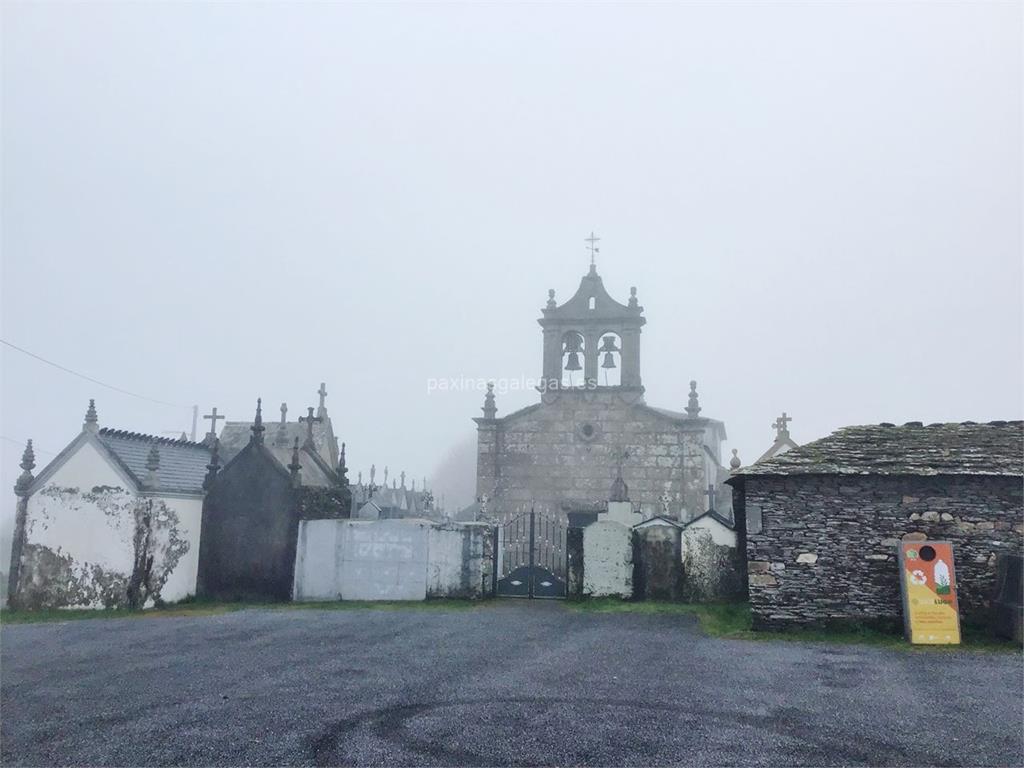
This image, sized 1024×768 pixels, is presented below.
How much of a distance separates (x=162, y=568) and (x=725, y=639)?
40.5 ft

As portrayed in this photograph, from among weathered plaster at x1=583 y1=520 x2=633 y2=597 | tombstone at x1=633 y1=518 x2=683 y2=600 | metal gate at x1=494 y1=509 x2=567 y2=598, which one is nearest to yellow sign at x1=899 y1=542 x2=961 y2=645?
tombstone at x1=633 y1=518 x2=683 y2=600

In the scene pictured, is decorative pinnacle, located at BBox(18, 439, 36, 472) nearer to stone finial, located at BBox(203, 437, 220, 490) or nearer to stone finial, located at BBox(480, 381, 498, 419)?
stone finial, located at BBox(203, 437, 220, 490)

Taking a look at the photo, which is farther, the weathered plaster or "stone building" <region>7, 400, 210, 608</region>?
the weathered plaster

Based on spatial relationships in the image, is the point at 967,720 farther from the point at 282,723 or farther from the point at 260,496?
the point at 260,496

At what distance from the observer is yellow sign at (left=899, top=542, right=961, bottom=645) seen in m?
11.5

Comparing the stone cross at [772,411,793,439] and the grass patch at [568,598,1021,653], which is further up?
the stone cross at [772,411,793,439]

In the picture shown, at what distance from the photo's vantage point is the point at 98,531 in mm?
16953

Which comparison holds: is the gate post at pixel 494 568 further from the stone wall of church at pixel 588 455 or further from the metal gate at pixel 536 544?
the stone wall of church at pixel 588 455

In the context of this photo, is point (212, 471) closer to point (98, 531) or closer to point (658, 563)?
point (98, 531)

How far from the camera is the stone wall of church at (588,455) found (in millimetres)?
25938

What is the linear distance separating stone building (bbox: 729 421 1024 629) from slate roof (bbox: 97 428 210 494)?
12983mm

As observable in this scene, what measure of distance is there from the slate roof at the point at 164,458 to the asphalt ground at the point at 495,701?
550 cm

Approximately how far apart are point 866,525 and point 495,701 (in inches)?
318

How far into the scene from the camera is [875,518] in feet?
41.6
